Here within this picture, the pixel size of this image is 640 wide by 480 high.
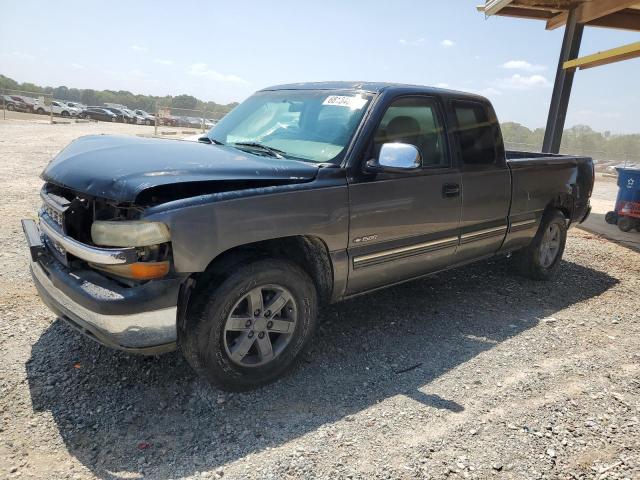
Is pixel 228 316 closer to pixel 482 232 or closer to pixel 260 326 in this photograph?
pixel 260 326

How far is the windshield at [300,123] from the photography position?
3.52 metres

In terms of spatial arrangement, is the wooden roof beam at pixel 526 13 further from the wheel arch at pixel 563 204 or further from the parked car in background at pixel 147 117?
the parked car in background at pixel 147 117

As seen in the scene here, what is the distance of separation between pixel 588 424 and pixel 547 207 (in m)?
2.99

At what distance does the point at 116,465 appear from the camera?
95.3 inches

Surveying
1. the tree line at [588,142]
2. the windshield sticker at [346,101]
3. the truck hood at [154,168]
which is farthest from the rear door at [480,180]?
the tree line at [588,142]

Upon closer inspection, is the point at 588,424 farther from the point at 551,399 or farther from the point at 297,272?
the point at 297,272

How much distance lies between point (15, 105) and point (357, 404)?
1723 inches

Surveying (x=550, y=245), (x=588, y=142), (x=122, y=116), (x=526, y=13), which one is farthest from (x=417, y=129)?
(x=122, y=116)

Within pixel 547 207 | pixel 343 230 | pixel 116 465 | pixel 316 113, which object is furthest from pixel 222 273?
pixel 547 207

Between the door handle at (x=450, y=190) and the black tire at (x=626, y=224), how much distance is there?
6824mm

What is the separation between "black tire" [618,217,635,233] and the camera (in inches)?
361

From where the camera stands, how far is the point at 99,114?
44.9 metres

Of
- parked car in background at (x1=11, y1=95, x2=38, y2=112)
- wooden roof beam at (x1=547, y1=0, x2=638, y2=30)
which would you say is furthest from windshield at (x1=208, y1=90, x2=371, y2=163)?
parked car in background at (x1=11, y1=95, x2=38, y2=112)

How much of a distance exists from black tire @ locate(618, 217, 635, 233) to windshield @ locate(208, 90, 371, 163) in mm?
7696
